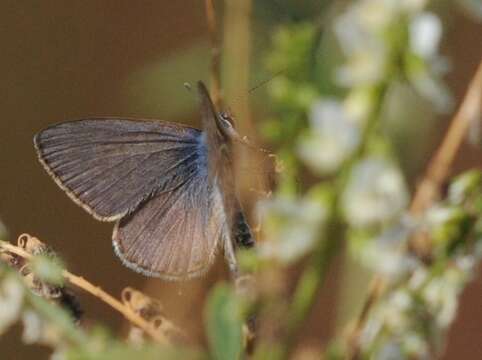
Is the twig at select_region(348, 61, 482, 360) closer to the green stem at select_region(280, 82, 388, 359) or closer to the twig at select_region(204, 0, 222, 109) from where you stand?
the green stem at select_region(280, 82, 388, 359)

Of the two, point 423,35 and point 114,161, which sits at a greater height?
point 423,35

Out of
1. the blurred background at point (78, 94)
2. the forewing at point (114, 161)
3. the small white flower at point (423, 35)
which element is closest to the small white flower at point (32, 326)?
the small white flower at point (423, 35)

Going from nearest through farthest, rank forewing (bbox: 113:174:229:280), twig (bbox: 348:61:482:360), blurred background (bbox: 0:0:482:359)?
twig (bbox: 348:61:482:360) < forewing (bbox: 113:174:229:280) < blurred background (bbox: 0:0:482:359)

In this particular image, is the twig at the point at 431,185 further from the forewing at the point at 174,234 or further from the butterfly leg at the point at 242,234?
the forewing at the point at 174,234

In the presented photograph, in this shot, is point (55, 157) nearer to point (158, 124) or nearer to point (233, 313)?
point (158, 124)

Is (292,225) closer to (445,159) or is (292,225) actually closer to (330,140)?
(330,140)

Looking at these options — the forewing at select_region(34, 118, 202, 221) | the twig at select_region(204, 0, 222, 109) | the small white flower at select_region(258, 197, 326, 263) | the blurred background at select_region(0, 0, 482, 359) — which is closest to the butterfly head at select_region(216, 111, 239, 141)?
the twig at select_region(204, 0, 222, 109)

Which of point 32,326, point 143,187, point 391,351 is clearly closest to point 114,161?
point 143,187
